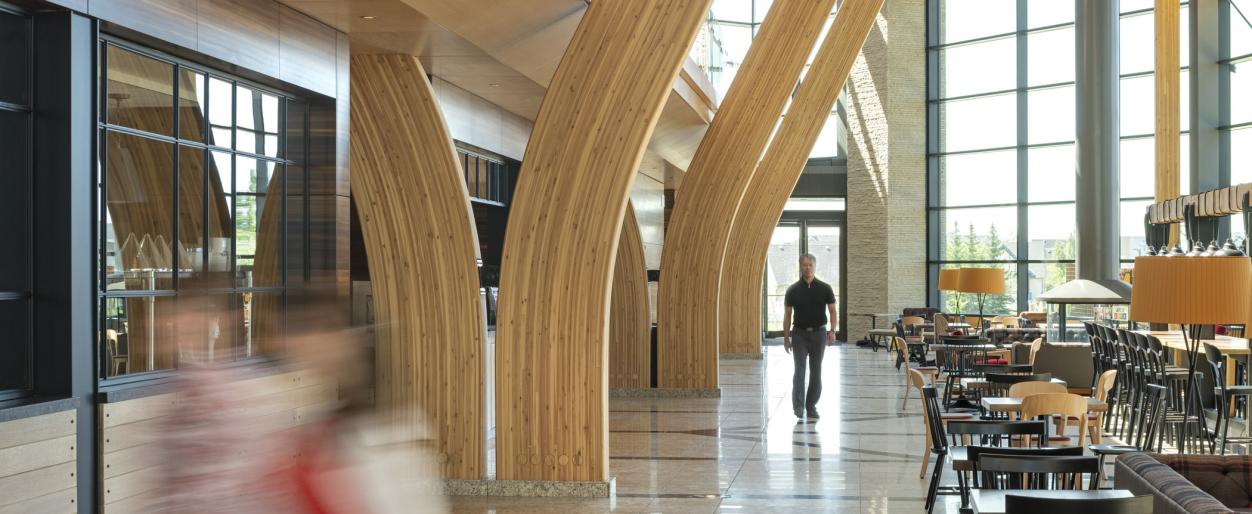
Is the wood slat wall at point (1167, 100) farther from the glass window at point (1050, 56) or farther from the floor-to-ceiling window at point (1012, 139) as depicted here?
the glass window at point (1050, 56)

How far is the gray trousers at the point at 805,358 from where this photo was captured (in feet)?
39.7

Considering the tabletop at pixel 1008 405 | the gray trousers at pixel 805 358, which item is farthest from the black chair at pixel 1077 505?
the gray trousers at pixel 805 358

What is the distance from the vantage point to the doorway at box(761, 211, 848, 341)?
27109 mm

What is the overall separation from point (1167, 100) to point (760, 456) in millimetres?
11944

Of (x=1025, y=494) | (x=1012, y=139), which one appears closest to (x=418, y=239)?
(x=1025, y=494)

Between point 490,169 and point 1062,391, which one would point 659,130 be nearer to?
point 490,169

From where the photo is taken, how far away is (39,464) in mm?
4719

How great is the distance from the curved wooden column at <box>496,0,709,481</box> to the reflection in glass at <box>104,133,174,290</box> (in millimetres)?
2463

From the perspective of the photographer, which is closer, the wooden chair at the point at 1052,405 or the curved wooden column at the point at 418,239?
the wooden chair at the point at 1052,405

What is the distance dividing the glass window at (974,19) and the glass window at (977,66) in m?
0.25

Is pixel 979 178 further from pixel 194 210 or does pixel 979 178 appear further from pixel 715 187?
pixel 194 210

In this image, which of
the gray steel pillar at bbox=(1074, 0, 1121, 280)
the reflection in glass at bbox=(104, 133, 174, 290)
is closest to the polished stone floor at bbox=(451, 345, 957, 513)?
the reflection in glass at bbox=(104, 133, 174, 290)

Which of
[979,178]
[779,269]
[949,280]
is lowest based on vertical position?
[949,280]

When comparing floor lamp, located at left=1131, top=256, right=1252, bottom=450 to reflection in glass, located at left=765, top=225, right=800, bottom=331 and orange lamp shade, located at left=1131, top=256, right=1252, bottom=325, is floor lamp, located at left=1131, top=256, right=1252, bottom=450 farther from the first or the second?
reflection in glass, located at left=765, top=225, right=800, bottom=331
